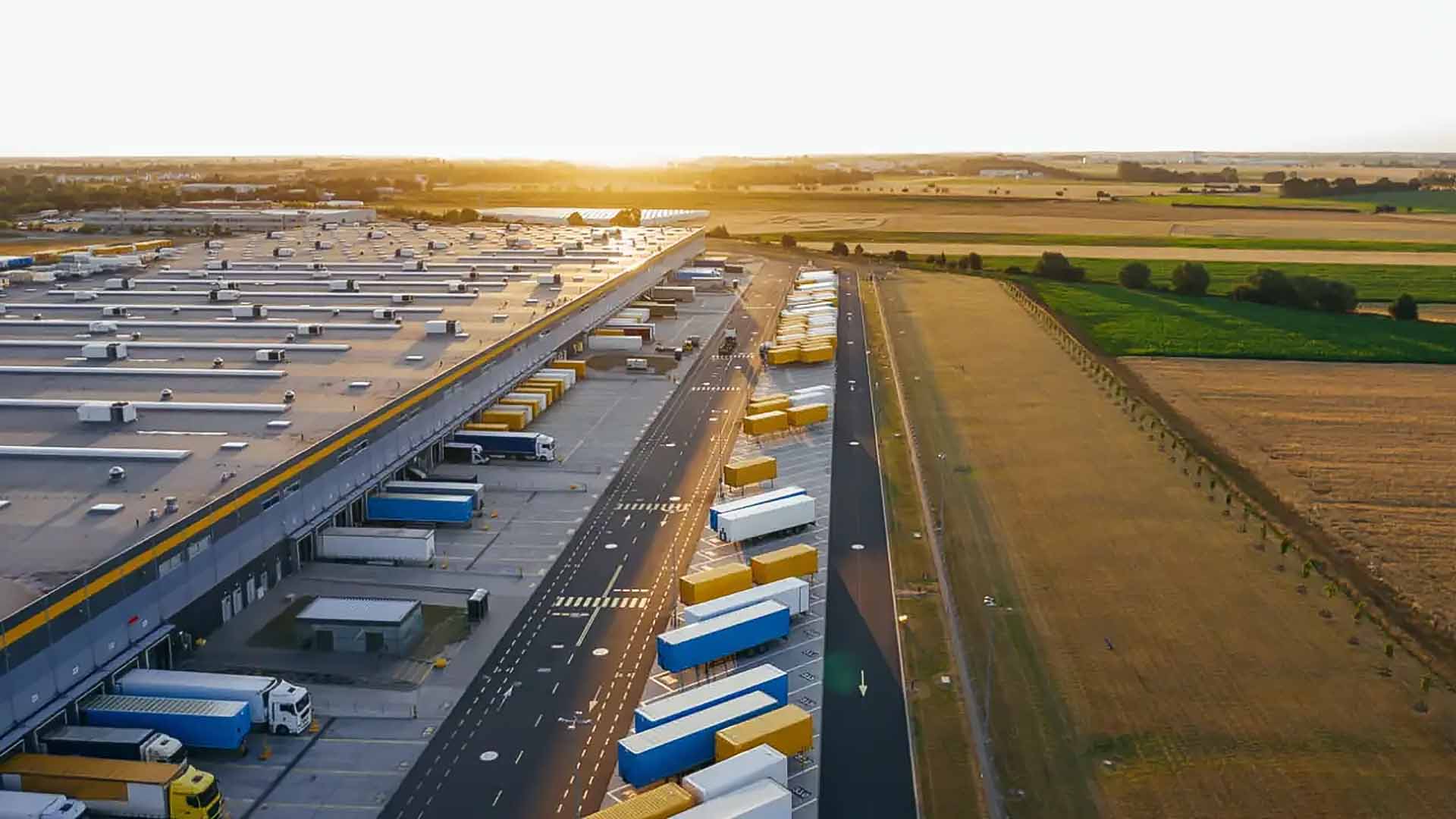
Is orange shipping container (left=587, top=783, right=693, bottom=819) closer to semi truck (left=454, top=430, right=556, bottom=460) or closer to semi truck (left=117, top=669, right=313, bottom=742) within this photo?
semi truck (left=117, top=669, right=313, bottom=742)

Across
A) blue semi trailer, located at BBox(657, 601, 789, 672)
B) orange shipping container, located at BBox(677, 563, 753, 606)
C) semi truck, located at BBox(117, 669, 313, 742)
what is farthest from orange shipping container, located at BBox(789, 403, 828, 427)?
semi truck, located at BBox(117, 669, 313, 742)

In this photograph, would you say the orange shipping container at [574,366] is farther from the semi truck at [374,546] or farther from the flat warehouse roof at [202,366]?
the semi truck at [374,546]

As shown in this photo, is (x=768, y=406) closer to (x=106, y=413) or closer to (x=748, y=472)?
(x=748, y=472)

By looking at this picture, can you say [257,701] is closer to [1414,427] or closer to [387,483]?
[387,483]

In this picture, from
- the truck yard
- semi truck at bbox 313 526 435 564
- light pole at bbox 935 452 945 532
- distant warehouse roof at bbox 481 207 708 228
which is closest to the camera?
the truck yard

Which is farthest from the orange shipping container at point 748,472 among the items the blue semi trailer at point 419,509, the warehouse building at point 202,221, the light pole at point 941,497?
the warehouse building at point 202,221

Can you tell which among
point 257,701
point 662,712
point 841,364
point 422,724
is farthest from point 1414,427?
point 257,701
